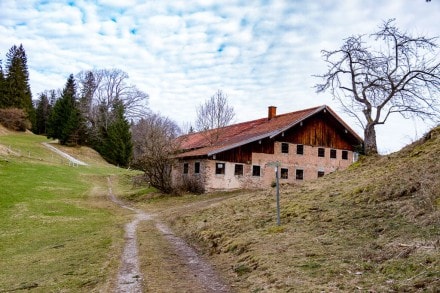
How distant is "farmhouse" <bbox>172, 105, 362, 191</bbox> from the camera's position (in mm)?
36188

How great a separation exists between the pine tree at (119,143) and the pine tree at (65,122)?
591 cm

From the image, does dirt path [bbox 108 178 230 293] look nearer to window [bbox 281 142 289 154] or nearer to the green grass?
the green grass

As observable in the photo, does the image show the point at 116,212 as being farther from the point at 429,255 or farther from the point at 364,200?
the point at 429,255

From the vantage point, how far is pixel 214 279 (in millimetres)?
10555

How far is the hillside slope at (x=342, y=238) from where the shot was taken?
7879mm

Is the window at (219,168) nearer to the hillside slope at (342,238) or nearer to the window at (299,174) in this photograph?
the window at (299,174)

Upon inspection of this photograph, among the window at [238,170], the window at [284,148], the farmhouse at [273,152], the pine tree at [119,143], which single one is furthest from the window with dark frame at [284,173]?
the pine tree at [119,143]

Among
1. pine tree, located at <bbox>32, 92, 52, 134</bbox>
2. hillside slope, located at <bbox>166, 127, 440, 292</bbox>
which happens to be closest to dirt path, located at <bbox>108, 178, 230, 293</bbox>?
hillside slope, located at <bbox>166, 127, 440, 292</bbox>

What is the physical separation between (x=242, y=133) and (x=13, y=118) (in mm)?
59066

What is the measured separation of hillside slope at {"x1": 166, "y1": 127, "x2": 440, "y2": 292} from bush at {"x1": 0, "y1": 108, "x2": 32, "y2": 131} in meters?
75.6

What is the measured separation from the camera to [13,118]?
8338 centimetres

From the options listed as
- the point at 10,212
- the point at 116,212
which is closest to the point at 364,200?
the point at 116,212

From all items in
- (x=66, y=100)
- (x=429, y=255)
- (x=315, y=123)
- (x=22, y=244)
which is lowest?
(x=22, y=244)

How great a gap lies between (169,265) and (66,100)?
75536 millimetres
